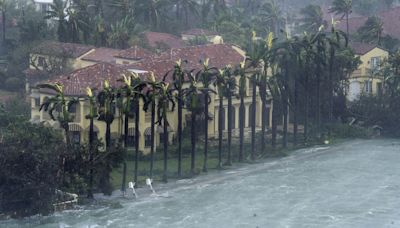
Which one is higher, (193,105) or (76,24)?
(76,24)

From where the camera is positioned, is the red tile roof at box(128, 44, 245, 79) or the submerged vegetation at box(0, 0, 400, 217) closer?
the submerged vegetation at box(0, 0, 400, 217)

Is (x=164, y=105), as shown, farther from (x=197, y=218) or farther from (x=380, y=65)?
(x=380, y=65)

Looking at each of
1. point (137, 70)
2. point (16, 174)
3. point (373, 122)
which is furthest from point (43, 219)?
point (373, 122)

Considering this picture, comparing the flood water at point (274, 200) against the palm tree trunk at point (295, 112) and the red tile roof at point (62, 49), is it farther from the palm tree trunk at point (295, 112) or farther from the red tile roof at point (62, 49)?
the red tile roof at point (62, 49)

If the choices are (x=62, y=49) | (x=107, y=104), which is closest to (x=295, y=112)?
(x=107, y=104)

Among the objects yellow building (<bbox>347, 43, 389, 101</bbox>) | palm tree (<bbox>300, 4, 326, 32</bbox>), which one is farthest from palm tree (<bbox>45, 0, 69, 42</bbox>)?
palm tree (<bbox>300, 4, 326, 32</bbox>)

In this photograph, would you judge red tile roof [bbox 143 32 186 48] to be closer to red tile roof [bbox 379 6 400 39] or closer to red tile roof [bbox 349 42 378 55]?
red tile roof [bbox 349 42 378 55]

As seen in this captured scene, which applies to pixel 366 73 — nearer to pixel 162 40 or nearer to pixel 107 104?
pixel 162 40

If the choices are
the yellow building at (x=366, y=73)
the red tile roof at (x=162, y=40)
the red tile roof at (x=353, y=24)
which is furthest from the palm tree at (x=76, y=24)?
the red tile roof at (x=353, y=24)
